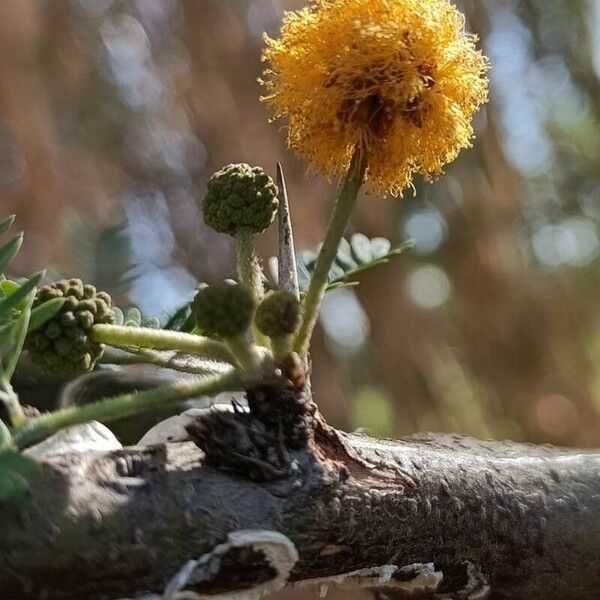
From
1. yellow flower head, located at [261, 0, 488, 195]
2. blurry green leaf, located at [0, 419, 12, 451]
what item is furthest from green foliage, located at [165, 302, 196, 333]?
blurry green leaf, located at [0, 419, 12, 451]

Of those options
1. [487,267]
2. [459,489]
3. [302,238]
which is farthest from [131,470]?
[487,267]

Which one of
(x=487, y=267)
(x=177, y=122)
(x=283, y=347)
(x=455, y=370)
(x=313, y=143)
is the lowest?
(x=283, y=347)

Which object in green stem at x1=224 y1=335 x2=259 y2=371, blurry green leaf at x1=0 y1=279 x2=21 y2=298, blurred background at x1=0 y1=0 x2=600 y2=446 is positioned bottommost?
green stem at x1=224 y1=335 x2=259 y2=371

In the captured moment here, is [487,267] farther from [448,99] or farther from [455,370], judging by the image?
[448,99]

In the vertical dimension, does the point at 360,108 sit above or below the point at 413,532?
above

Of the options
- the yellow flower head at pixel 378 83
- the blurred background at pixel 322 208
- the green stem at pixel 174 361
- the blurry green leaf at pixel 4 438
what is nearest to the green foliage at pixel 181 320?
the green stem at pixel 174 361

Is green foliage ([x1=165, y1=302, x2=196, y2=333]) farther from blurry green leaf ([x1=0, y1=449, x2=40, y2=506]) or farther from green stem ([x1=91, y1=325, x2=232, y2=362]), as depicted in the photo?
blurry green leaf ([x1=0, y1=449, x2=40, y2=506])

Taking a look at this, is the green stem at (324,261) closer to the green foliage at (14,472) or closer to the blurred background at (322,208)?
the green foliage at (14,472)
